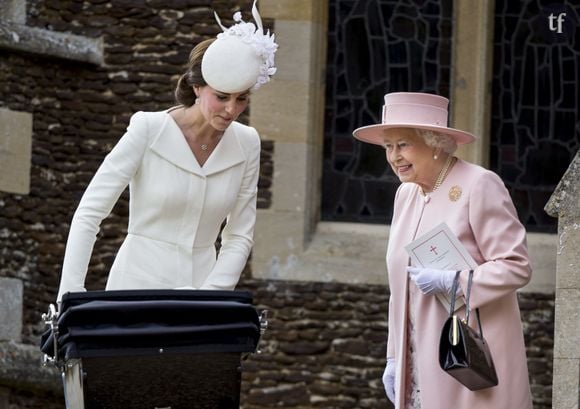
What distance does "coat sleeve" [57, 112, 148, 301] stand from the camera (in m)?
5.93

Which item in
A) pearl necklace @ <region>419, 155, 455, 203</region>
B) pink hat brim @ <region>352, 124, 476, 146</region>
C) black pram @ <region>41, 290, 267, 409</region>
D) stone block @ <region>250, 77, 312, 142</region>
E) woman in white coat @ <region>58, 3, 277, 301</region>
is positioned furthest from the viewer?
stone block @ <region>250, 77, 312, 142</region>

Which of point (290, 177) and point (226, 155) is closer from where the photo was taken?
point (226, 155)

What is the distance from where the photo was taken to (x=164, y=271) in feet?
20.0

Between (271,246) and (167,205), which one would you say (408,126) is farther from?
(271,246)

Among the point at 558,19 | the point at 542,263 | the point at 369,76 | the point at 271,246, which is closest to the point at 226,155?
the point at 271,246

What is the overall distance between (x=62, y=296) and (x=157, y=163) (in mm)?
695

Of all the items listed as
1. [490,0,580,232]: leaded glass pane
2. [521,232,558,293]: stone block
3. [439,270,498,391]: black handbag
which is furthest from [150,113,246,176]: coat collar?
[490,0,580,232]: leaded glass pane

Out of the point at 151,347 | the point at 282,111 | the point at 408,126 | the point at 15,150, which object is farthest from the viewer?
the point at 282,111

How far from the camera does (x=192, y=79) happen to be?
242 inches

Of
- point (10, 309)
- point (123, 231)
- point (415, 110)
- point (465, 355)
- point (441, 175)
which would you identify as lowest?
point (10, 309)

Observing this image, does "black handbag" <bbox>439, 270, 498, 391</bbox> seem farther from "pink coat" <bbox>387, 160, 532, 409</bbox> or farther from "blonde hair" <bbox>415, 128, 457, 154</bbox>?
"blonde hair" <bbox>415, 128, 457, 154</bbox>

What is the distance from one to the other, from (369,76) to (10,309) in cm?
290

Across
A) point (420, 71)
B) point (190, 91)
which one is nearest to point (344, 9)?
point (420, 71)

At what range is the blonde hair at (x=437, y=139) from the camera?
6422mm
